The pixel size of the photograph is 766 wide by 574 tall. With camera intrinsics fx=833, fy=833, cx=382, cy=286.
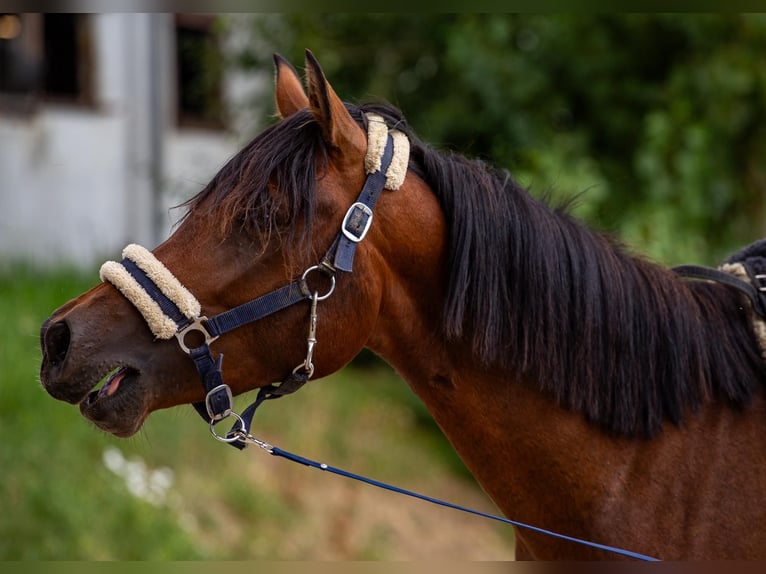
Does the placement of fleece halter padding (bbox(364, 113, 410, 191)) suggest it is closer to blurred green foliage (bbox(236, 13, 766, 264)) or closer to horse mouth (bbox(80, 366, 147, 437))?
horse mouth (bbox(80, 366, 147, 437))

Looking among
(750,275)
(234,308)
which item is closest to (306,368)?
(234,308)

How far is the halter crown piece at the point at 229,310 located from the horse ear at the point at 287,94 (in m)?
0.39

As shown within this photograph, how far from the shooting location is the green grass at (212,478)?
15.8ft

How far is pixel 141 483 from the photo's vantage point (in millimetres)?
5301

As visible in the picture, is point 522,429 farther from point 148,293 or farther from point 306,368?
point 148,293

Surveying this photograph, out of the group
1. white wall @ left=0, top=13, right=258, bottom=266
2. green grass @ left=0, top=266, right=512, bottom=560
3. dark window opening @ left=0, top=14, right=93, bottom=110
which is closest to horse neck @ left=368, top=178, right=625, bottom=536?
green grass @ left=0, top=266, right=512, bottom=560

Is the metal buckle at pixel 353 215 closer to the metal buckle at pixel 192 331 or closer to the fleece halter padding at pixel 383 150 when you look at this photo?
the fleece halter padding at pixel 383 150

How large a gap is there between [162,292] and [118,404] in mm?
308

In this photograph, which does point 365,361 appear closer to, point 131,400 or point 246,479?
point 246,479

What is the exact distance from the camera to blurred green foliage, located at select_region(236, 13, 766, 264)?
6.99m

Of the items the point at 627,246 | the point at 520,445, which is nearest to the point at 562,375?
the point at 520,445

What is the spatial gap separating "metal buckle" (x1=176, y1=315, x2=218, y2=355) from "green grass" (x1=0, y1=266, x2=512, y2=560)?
2.12 metres

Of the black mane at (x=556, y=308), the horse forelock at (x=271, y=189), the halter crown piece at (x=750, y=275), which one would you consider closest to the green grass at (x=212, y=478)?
the horse forelock at (x=271, y=189)

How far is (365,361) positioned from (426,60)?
9.95 ft
